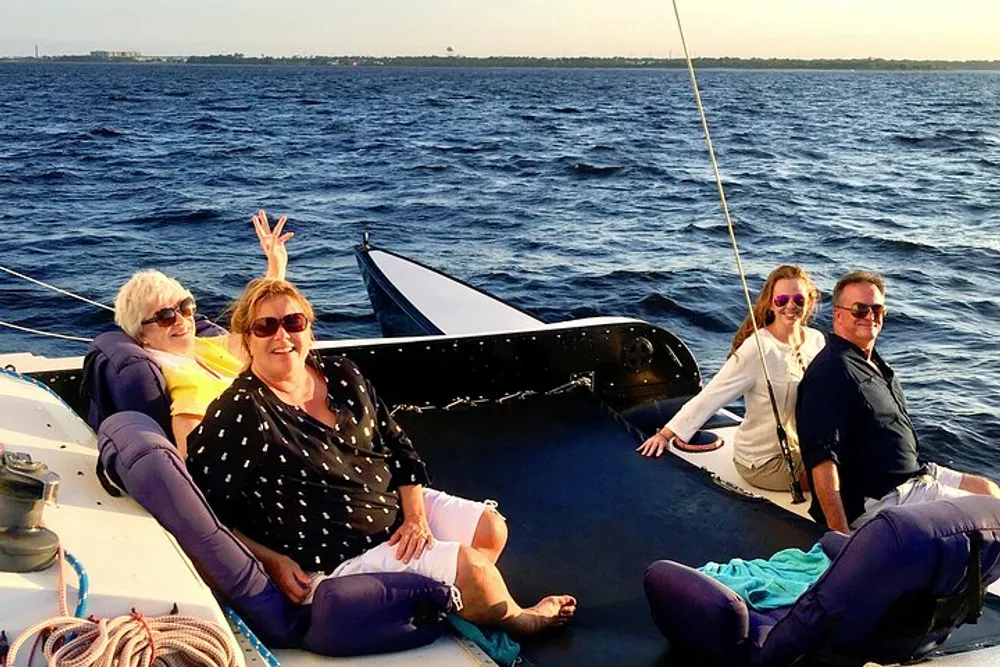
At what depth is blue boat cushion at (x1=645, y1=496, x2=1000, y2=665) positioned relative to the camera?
8.55 ft

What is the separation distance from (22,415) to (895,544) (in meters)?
2.55

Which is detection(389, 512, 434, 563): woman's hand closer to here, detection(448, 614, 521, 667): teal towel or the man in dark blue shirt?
detection(448, 614, 521, 667): teal towel

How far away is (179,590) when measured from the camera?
2453 millimetres

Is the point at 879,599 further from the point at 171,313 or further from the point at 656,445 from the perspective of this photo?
the point at 171,313

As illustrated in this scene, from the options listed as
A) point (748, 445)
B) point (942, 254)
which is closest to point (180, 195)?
point (942, 254)

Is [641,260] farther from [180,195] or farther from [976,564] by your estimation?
[976,564]

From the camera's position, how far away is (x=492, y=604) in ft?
10.2

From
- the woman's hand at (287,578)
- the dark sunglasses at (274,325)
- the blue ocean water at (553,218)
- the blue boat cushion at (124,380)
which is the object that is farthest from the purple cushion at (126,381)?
the blue ocean water at (553,218)

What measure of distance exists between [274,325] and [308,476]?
43 cm

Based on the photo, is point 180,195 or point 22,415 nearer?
point 22,415

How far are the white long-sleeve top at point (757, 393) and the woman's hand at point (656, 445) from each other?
0.12 meters

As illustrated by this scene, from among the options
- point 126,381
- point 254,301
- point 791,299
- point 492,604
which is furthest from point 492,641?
point 791,299

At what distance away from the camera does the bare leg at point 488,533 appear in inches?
131

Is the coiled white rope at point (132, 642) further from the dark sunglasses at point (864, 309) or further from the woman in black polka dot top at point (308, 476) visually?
the dark sunglasses at point (864, 309)
